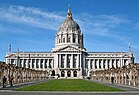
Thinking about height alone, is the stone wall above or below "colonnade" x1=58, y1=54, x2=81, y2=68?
below

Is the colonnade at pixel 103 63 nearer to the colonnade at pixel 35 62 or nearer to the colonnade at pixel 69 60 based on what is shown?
the colonnade at pixel 69 60

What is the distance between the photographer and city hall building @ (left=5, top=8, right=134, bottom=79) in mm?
168875

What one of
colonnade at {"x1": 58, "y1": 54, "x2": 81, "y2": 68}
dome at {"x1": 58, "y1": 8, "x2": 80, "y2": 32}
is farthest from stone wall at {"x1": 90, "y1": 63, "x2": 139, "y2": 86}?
dome at {"x1": 58, "y1": 8, "x2": 80, "y2": 32}

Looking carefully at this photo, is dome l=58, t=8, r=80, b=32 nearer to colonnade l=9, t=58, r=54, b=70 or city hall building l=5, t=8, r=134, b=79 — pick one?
city hall building l=5, t=8, r=134, b=79

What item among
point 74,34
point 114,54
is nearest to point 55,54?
point 74,34

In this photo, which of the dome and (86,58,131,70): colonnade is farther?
the dome

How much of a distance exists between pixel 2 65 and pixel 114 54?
5001 inches

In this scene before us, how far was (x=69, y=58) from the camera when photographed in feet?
563

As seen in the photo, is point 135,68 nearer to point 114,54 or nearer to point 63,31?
point 114,54

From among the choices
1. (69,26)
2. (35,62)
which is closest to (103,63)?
(69,26)

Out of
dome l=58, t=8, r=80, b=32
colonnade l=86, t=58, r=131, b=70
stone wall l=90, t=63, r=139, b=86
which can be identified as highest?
dome l=58, t=8, r=80, b=32

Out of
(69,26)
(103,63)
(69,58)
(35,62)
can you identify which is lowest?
(103,63)

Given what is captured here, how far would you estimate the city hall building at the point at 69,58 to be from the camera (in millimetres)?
168875

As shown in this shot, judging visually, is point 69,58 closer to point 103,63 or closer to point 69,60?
point 69,60
